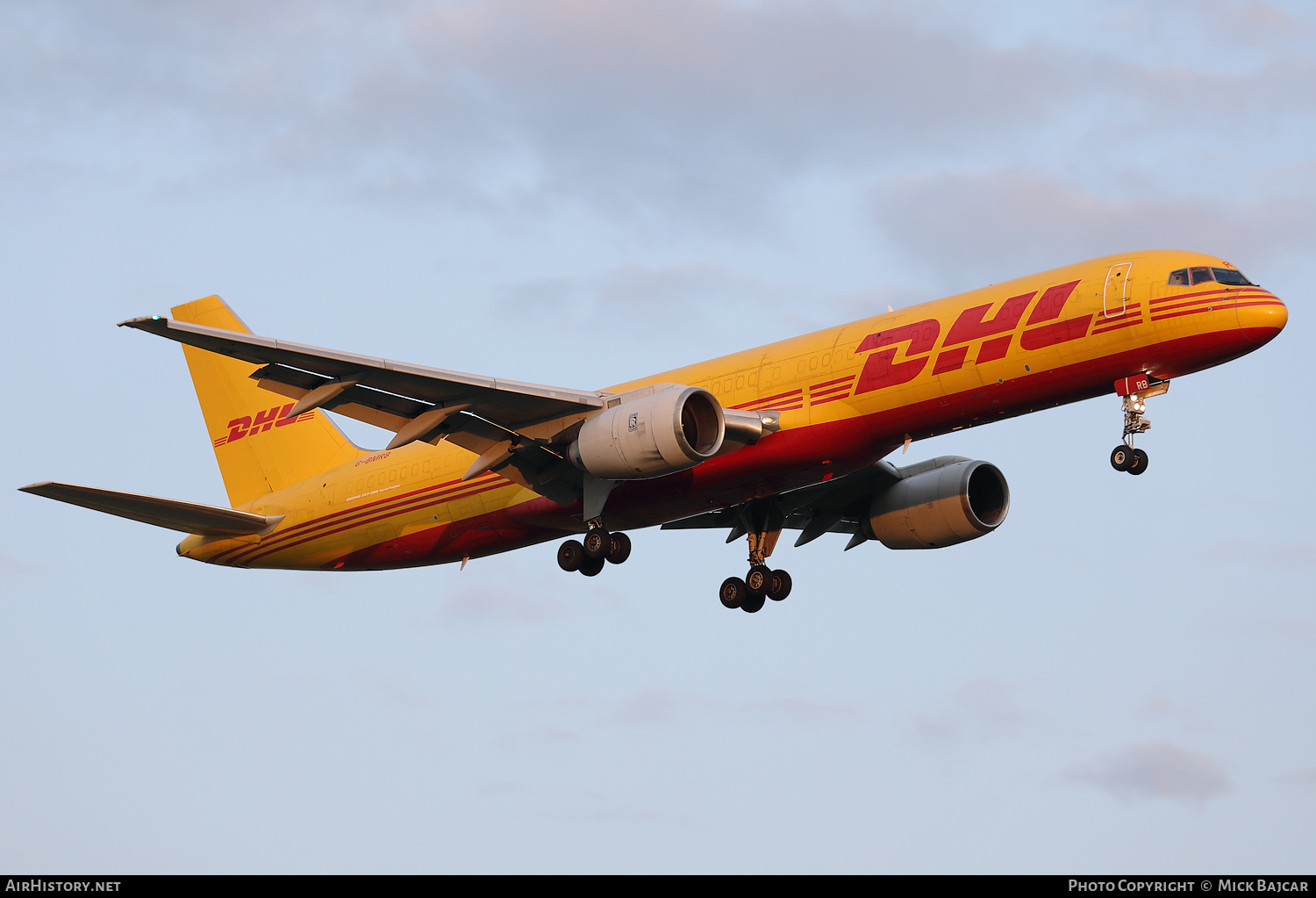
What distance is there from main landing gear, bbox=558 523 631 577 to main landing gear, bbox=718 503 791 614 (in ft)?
15.4

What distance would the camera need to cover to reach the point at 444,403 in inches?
1384

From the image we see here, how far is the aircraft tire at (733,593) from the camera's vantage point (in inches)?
1603

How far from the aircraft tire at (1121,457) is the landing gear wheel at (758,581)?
10.6m

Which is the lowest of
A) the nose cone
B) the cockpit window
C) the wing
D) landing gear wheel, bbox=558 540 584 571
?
landing gear wheel, bbox=558 540 584 571

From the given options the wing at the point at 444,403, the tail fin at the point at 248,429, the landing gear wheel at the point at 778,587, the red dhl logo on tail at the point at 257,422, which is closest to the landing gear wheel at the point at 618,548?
the wing at the point at 444,403

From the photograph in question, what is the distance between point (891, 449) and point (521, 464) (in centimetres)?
846

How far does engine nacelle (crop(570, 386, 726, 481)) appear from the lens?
33.2 meters

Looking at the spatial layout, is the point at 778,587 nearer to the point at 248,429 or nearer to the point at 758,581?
the point at 758,581

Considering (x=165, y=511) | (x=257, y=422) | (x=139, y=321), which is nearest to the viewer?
(x=139, y=321)

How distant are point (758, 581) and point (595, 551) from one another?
5642 mm

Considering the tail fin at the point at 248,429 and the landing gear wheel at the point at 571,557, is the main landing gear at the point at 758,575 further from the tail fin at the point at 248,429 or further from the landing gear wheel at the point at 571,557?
the tail fin at the point at 248,429

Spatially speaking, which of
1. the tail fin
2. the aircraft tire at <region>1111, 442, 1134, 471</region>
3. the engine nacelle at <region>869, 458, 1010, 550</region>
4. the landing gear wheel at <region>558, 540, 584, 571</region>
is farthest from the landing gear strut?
the tail fin

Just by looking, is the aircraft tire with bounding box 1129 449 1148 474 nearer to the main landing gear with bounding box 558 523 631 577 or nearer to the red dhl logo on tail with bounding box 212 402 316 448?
the main landing gear with bounding box 558 523 631 577

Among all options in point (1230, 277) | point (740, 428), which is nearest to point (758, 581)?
point (740, 428)
